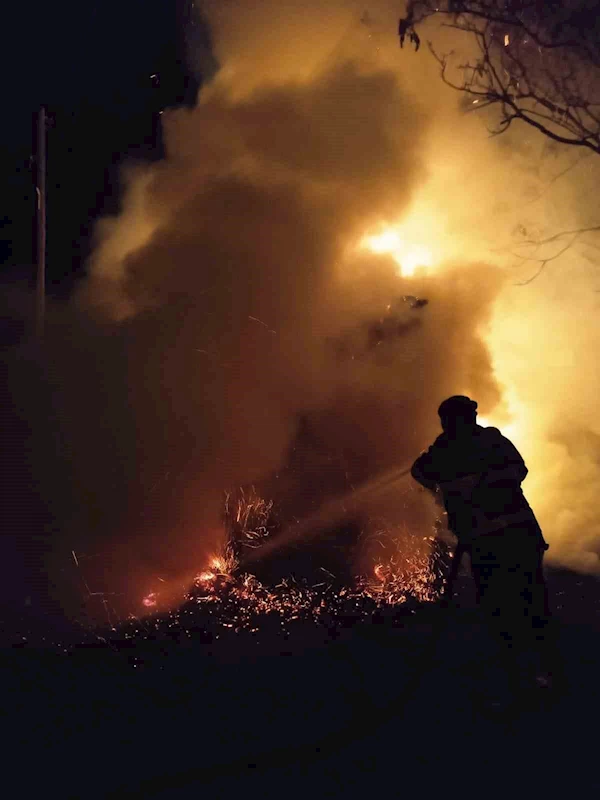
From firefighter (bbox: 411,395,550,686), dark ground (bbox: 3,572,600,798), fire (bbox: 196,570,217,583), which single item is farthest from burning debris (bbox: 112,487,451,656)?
firefighter (bbox: 411,395,550,686)

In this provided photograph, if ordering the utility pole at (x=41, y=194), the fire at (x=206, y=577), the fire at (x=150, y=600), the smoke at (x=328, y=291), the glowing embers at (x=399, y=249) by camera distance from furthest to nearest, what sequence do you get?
the utility pole at (x=41, y=194) → the glowing embers at (x=399, y=249) → the smoke at (x=328, y=291) → the fire at (x=206, y=577) → the fire at (x=150, y=600)

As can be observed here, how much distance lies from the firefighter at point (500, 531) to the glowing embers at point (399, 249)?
4433mm

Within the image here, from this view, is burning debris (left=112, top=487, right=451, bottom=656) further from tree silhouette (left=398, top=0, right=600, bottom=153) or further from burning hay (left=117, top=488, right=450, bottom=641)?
tree silhouette (left=398, top=0, right=600, bottom=153)

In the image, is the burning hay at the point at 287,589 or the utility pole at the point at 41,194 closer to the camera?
the burning hay at the point at 287,589

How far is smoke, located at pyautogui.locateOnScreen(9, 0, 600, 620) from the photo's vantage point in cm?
780

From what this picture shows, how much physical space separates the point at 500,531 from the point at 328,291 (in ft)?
15.4

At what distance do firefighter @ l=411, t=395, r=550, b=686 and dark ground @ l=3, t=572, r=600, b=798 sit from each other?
12.2 inches

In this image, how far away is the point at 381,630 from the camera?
5273 mm

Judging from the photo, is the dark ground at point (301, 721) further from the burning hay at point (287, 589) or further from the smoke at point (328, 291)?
the smoke at point (328, 291)

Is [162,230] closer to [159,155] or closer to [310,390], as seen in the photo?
[159,155]

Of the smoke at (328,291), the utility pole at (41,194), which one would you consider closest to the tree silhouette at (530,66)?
the smoke at (328,291)

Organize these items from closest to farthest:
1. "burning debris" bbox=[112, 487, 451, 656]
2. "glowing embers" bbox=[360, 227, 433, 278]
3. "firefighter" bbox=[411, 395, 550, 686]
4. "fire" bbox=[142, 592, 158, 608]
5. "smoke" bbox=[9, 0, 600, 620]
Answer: "firefighter" bbox=[411, 395, 550, 686] < "burning debris" bbox=[112, 487, 451, 656] < "fire" bbox=[142, 592, 158, 608] < "smoke" bbox=[9, 0, 600, 620] < "glowing embers" bbox=[360, 227, 433, 278]

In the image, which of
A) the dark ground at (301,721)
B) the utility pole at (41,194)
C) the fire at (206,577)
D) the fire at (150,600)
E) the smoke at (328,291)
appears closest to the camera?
the dark ground at (301,721)

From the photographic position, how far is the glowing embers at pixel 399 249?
8.41 meters
